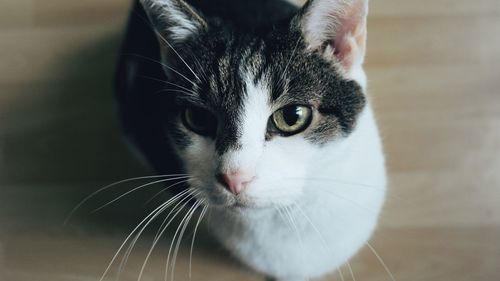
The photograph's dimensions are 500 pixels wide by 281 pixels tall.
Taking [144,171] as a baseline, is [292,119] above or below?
below

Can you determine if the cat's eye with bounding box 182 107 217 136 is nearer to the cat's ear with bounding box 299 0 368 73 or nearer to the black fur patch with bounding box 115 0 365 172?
the black fur patch with bounding box 115 0 365 172

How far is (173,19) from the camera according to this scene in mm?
897

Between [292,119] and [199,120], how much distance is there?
0.19 m

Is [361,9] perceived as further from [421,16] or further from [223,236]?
[421,16]

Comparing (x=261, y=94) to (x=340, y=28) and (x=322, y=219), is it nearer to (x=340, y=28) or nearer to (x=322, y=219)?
(x=340, y=28)

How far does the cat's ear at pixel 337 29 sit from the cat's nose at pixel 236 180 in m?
0.28

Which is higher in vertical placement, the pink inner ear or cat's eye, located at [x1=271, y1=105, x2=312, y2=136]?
the pink inner ear

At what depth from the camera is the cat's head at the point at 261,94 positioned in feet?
2.69

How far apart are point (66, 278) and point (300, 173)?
0.86 m

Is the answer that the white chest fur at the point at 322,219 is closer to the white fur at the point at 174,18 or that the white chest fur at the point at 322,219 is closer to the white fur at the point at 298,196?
the white fur at the point at 298,196

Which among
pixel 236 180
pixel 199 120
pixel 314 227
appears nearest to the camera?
pixel 236 180

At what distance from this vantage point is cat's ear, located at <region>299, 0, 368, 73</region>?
82cm

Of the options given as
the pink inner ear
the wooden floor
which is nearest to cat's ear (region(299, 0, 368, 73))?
the pink inner ear

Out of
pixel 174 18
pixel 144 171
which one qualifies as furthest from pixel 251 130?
pixel 144 171
